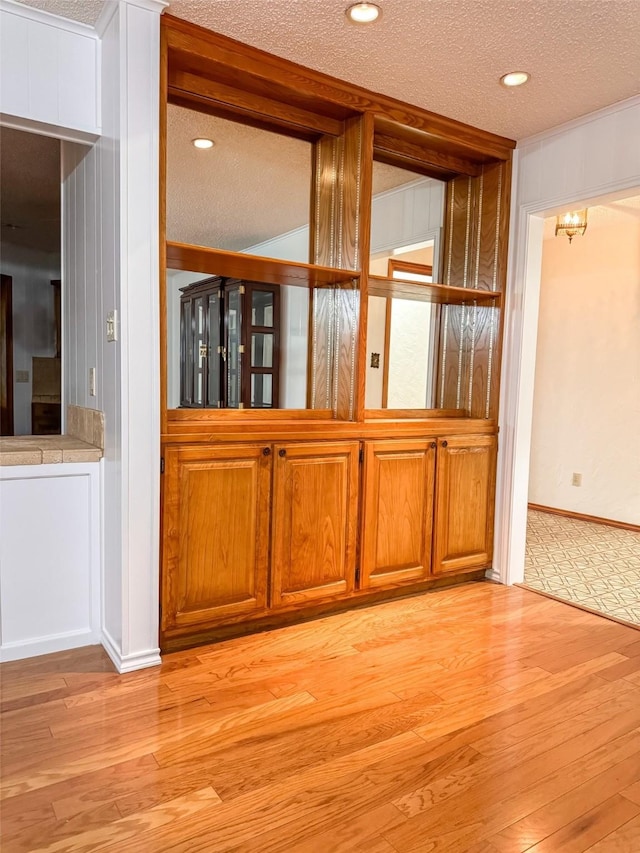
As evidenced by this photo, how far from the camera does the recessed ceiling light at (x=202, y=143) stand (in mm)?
2496

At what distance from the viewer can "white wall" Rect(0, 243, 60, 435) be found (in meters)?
5.67

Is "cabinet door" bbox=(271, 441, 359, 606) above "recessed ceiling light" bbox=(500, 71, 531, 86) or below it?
below

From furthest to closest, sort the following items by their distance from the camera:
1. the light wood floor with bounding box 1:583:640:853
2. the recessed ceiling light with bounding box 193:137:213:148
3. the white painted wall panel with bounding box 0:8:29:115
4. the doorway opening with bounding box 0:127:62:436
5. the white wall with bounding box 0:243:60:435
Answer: the white wall with bounding box 0:243:60:435, the doorway opening with bounding box 0:127:62:436, the recessed ceiling light with bounding box 193:137:213:148, the white painted wall panel with bounding box 0:8:29:115, the light wood floor with bounding box 1:583:640:853

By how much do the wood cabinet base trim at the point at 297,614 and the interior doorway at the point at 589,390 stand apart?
4.10 feet

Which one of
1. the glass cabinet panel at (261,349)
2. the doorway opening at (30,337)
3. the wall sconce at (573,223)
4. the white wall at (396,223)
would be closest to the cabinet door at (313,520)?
the glass cabinet panel at (261,349)

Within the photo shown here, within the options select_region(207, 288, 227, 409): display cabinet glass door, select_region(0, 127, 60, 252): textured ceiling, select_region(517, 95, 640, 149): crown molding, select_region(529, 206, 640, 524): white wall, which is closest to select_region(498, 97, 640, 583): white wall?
select_region(517, 95, 640, 149): crown molding

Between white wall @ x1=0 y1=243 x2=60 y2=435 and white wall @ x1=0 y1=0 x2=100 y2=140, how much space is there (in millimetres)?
3687

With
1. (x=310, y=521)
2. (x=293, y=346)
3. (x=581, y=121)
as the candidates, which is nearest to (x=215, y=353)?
(x=293, y=346)

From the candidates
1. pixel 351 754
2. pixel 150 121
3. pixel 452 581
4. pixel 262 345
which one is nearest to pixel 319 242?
pixel 262 345

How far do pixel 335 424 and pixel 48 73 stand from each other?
1739 mm

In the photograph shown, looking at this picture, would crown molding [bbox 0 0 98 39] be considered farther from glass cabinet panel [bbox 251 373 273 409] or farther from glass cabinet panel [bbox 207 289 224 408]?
glass cabinet panel [bbox 251 373 273 409]

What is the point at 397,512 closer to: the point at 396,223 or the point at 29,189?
the point at 396,223

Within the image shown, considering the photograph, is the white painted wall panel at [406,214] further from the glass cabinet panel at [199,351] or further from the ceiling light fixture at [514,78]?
the glass cabinet panel at [199,351]

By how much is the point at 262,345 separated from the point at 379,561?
1169 millimetres
